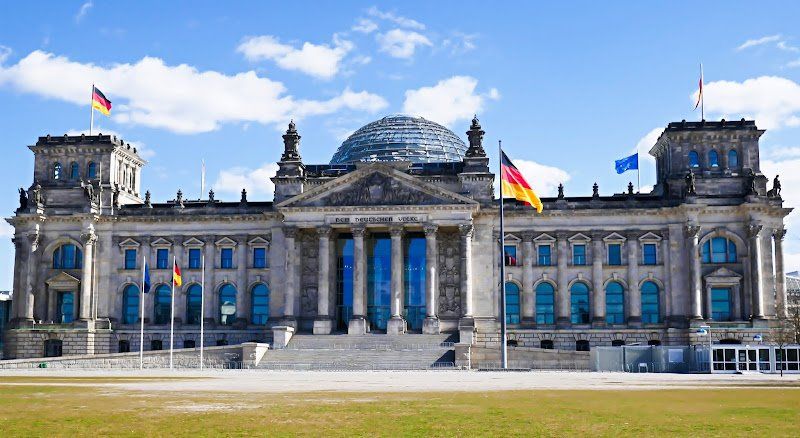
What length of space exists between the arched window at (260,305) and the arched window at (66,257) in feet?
56.4

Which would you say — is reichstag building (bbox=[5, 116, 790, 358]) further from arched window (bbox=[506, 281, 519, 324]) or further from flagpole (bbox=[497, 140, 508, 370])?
flagpole (bbox=[497, 140, 508, 370])

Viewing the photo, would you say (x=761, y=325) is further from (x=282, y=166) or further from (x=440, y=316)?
(x=282, y=166)

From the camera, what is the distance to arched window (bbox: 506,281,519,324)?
87625mm

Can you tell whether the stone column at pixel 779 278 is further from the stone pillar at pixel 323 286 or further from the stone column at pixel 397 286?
the stone pillar at pixel 323 286

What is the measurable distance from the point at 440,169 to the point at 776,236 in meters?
30.0

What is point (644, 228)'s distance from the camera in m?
87.0

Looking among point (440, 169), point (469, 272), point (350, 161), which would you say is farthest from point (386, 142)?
point (469, 272)

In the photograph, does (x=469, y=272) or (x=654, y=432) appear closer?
(x=654, y=432)

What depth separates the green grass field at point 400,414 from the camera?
71.7ft

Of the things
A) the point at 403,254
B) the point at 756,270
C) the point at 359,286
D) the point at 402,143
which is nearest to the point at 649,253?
the point at 756,270

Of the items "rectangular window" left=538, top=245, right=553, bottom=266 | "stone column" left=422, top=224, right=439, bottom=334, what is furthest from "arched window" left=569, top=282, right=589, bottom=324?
"stone column" left=422, top=224, right=439, bottom=334

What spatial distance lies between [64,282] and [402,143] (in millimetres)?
35246

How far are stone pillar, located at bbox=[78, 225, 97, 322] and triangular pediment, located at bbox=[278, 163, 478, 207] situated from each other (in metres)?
19.3

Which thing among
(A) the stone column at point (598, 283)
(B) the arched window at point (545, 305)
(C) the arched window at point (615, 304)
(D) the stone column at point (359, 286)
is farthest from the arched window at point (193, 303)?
(C) the arched window at point (615, 304)
